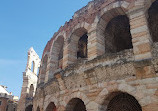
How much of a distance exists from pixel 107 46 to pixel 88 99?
3.06m

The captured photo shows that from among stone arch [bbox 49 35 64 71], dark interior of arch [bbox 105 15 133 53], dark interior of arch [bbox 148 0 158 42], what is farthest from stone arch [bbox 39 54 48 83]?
dark interior of arch [bbox 148 0 158 42]

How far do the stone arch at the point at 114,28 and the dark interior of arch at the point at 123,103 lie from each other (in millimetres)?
2331

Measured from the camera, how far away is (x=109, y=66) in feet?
18.6

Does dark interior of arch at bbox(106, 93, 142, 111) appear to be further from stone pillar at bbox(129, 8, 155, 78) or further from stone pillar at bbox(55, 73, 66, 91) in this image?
stone pillar at bbox(55, 73, 66, 91)

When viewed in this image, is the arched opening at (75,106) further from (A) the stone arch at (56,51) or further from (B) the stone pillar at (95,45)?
(A) the stone arch at (56,51)

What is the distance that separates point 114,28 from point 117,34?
0.51 metres

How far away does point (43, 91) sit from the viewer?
9023mm

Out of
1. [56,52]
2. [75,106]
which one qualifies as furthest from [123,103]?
[56,52]

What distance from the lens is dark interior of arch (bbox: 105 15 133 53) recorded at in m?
→ 8.17

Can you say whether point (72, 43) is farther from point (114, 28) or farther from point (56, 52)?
point (114, 28)

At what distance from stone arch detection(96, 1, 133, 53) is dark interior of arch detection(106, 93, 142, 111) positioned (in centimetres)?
233

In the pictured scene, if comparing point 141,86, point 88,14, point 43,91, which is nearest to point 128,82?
point 141,86

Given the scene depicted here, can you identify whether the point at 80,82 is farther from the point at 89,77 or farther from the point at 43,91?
the point at 43,91

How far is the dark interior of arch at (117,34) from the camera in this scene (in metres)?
8.17
